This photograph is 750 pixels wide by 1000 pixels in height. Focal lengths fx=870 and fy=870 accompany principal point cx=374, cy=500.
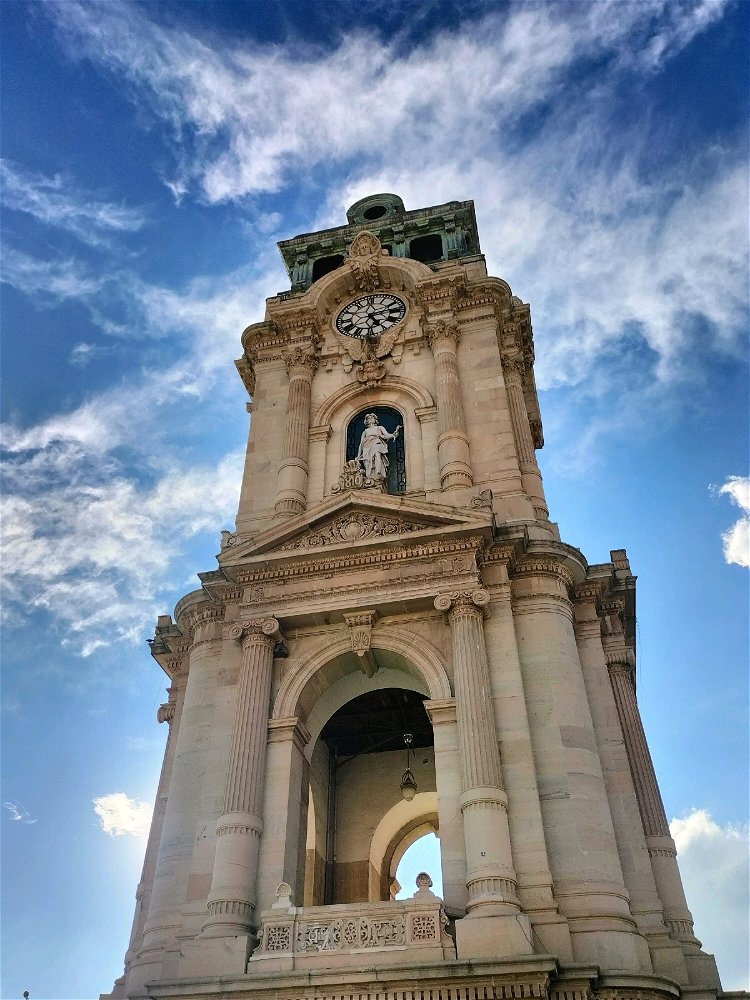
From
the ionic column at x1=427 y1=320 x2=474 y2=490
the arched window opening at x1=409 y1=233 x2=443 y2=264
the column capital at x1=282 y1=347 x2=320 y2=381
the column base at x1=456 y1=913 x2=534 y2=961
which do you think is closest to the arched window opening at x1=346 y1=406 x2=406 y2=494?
the ionic column at x1=427 y1=320 x2=474 y2=490

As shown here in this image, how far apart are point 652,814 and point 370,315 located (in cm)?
1869

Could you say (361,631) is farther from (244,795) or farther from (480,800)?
(480,800)

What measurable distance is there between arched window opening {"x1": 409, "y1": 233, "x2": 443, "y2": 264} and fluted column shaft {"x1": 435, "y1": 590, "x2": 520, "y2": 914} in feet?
61.6

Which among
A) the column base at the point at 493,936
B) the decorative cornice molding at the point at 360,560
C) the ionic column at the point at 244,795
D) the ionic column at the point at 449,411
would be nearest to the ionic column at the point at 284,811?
the ionic column at the point at 244,795

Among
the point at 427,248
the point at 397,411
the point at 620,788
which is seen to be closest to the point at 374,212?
the point at 427,248

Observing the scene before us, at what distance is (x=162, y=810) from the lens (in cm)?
2211

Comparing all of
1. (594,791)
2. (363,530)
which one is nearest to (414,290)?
(363,530)

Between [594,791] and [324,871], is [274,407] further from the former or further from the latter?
[594,791]

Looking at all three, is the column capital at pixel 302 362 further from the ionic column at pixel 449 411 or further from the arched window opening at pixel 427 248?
the arched window opening at pixel 427 248

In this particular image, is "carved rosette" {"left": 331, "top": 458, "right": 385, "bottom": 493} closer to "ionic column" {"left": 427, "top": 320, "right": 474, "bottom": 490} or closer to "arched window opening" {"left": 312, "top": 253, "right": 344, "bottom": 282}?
"ionic column" {"left": 427, "top": 320, "right": 474, "bottom": 490}

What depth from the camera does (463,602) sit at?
19875mm

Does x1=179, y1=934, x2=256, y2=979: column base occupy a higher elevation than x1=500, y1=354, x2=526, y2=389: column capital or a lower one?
lower

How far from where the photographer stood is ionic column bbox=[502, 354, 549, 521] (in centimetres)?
2456

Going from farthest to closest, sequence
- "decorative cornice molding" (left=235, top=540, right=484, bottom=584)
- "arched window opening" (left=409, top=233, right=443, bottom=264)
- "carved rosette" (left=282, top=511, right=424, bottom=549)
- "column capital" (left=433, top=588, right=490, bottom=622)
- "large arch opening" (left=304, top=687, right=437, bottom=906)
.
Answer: "arched window opening" (left=409, top=233, right=443, bottom=264)
"large arch opening" (left=304, top=687, right=437, bottom=906)
"carved rosette" (left=282, top=511, right=424, bottom=549)
"decorative cornice molding" (left=235, top=540, right=484, bottom=584)
"column capital" (left=433, top=588, right=490, bottom=622)
